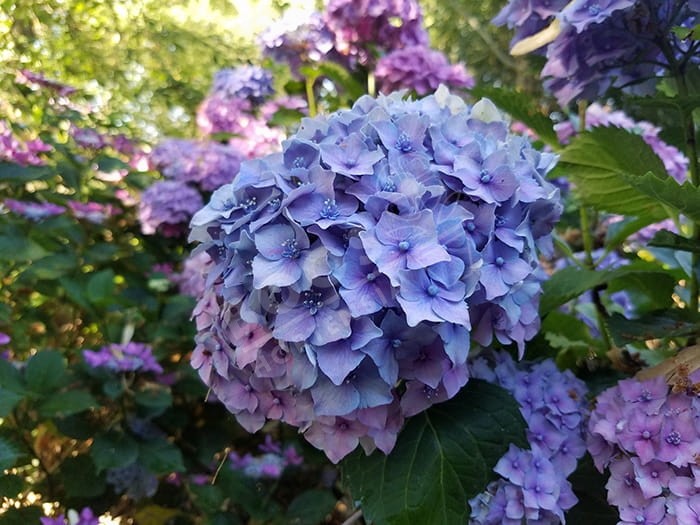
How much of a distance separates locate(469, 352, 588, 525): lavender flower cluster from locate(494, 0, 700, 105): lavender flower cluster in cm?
Result: 41

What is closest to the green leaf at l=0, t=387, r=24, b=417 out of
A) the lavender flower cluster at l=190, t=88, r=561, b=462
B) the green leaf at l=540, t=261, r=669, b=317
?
the lavender flower cluster at l=190, t=88, r=561, b=462

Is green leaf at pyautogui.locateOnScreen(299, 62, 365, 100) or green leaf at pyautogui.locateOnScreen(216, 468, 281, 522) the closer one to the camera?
green leaf at pyautogui.locateOnScreen(216, 468, 281, 522)

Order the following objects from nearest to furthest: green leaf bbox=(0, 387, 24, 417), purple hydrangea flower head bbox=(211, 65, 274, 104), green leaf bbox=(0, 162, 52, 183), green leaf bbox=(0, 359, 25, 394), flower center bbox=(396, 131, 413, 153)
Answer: flower center bbox=(396, 131, 413, 153)
green leaf bbox=(0, 387, 24, 417)
green leaf bbox=(0, 359, 25, 394)
green leaf bbox=(0, 162, 52, 183)
purple hydrangea flower head bbox=(211, 65, 274, 104)

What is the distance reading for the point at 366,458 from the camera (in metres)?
0.77

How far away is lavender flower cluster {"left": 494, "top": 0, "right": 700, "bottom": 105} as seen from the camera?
831mm

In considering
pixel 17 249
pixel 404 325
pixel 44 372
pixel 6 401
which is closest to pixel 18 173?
pixel 17 249

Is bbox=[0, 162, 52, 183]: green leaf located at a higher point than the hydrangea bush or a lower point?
higher

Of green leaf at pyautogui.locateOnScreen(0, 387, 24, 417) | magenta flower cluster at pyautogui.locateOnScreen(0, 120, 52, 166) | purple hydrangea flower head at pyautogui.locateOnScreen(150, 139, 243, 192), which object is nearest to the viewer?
green leaf at pyautogui.locateOnScreen(0, 387, 24, 417)

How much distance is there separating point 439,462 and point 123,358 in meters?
0.65

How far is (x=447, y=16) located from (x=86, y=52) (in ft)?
16.7

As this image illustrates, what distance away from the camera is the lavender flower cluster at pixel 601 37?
2.73 ft

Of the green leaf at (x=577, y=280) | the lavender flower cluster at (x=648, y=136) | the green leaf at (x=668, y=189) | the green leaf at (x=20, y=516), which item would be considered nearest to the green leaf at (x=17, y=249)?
the green leaf at (x=20, y=516)

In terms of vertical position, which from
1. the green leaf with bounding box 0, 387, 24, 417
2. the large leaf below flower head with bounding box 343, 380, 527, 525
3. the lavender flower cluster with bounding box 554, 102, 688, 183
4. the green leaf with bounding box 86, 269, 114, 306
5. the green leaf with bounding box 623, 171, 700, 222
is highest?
the green leaf with bounding box 623, 171, 700, 222

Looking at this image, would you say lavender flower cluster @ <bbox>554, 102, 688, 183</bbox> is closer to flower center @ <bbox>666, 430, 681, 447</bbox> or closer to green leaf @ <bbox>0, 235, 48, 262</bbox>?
flower center @ <bbox>666, 430, 681, 447</bbox>
